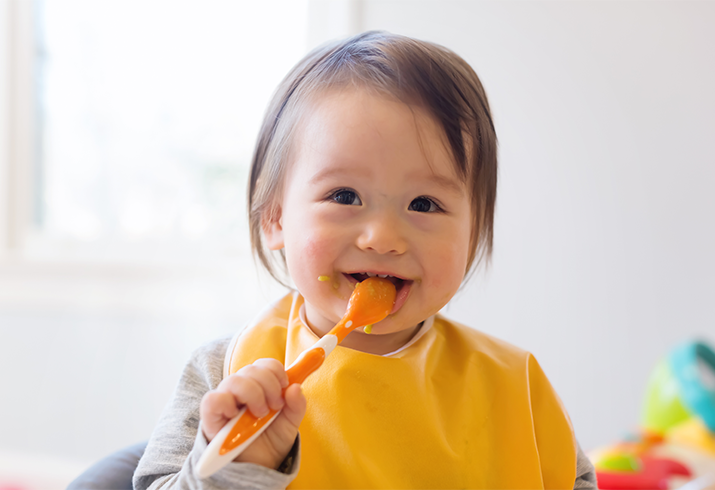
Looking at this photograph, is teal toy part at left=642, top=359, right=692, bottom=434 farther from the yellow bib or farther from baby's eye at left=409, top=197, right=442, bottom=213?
baby's eye at left=409, top=197, right=442, bottom=213

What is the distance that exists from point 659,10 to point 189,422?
161 centimetres

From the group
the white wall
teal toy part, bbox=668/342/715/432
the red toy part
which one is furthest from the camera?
the white wall

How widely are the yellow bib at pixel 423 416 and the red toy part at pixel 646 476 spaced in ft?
1.34

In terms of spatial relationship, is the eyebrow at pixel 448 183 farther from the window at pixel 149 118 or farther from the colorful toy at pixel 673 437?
the window at pixel 149 118

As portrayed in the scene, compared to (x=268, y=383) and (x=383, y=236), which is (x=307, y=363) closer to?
(x=268, y=383)

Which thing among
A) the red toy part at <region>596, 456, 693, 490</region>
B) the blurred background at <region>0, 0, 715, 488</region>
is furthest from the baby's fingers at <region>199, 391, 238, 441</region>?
the blurred background at <region>0, 0, 715, 488</region>

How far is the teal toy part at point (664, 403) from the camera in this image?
4.47ft

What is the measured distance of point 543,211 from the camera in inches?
66.3

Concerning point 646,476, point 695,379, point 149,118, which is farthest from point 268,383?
point 149,118

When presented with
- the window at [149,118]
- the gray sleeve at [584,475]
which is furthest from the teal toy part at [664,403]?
the window at [149,118]

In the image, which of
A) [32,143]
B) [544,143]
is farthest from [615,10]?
[32,143]

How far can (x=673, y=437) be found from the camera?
131 cm

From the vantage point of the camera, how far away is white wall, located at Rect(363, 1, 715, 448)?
159cm

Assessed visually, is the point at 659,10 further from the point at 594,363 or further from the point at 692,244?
the point at 594,363
